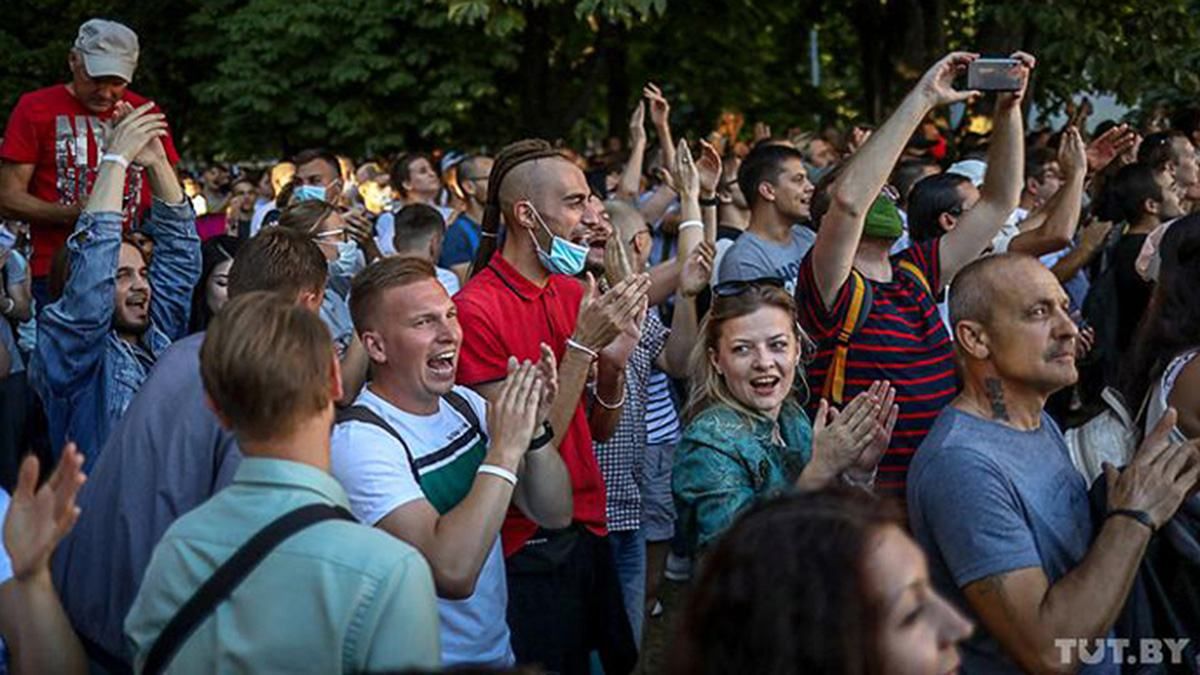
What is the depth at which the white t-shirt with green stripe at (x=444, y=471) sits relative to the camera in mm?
3920

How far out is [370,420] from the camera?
408 centimetres

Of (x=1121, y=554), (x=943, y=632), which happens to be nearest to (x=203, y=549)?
(x=943, y=632)

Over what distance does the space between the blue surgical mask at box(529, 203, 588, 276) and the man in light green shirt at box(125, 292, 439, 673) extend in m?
2.10

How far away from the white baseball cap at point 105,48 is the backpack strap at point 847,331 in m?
3.18

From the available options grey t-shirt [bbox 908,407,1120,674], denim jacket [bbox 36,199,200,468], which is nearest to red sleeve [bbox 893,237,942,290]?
grey t-shirt [bbox 908,407,1120,674]

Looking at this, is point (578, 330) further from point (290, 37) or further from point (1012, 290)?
point (290, 37)

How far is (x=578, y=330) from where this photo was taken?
4.63 metres

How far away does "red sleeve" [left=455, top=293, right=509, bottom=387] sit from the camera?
193 inches

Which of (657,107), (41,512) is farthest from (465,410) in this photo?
(657,107)

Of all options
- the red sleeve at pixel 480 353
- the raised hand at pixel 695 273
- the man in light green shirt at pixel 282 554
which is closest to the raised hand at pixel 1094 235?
the raised hand at pixel 695 273

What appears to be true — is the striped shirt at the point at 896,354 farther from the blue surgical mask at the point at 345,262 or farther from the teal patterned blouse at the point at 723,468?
the blue surgical mask at the point at 345,262

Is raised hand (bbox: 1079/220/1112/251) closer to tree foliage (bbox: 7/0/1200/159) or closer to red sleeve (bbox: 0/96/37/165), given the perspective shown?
red sleeve (bbox: 0/96/37/165)

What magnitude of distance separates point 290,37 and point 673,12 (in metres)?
5.15

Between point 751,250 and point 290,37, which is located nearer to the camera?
point 751,250
